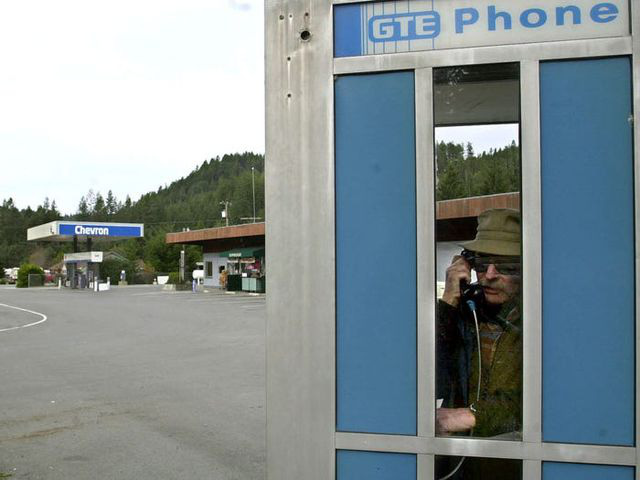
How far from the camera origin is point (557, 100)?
6.46 feet

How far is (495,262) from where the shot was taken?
2320mm

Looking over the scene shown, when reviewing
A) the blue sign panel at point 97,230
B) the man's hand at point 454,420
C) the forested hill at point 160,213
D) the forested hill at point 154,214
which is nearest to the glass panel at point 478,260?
the man's hand at point 454,420

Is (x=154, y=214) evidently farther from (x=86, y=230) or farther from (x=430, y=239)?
(x=430, y=239)

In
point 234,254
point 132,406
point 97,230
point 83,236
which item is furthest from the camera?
point 83,236

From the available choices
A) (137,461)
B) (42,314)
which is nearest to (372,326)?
(137,461)

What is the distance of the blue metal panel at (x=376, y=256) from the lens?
202cm

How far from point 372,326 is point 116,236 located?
59550mm

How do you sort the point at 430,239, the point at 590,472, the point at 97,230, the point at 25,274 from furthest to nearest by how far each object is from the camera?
the point at 25,274
the point at 97,230
the point at 430,239
the point at 590,472

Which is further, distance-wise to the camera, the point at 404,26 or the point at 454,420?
the point at 454,420

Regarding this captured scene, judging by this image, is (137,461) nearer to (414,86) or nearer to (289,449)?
(289,449)

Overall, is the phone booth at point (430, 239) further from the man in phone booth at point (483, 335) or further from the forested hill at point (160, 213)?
the forested hill at point (160, 213)

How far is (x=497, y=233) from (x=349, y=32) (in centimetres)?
78

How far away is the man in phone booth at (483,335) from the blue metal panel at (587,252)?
0.18 m

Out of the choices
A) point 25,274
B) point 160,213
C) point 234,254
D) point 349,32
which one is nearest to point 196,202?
point 160,213
